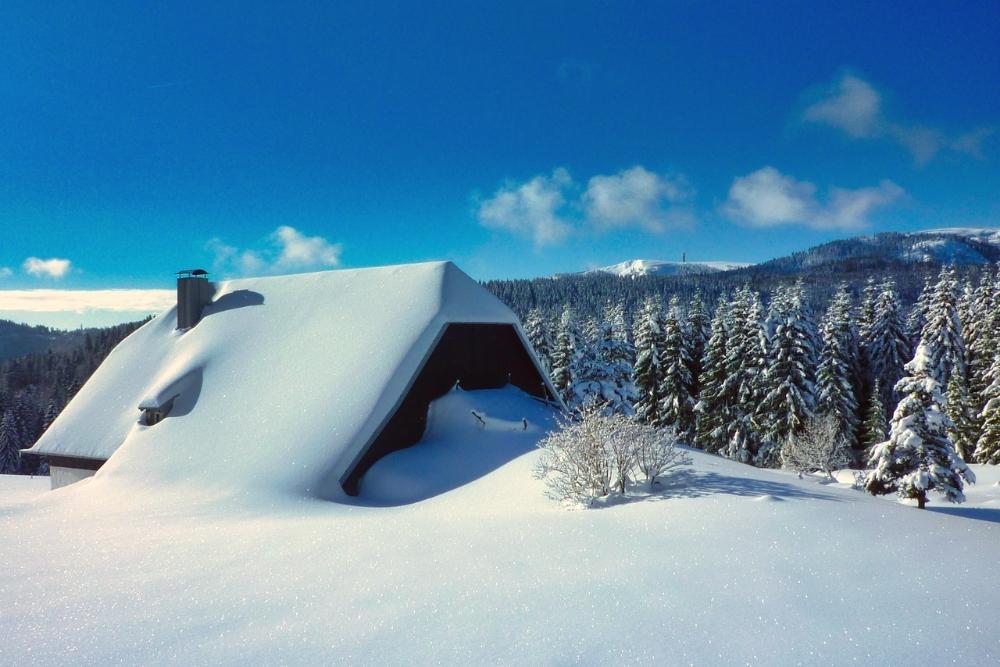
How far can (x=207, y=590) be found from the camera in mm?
6613

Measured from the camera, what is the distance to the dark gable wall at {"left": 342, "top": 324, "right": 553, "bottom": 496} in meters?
15.5

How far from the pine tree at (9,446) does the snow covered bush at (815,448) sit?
238 ft

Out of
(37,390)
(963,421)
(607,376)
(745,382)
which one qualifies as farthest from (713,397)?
(37,390)

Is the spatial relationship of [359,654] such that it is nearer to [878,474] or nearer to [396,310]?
[396,310]

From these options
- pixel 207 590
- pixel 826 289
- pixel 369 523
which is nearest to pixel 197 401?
pixel 369 523

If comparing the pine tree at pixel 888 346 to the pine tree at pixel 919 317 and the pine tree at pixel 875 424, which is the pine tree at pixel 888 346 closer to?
the pine tree at pixel 875 424

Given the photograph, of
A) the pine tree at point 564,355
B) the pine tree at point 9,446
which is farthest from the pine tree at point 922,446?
the pine tree at point 9,446

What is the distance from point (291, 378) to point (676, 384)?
3002cm

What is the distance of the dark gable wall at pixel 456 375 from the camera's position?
15477mm

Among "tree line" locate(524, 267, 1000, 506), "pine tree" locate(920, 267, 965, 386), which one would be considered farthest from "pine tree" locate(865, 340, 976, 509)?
"pine tree" locate(920, 267, 965, 386)

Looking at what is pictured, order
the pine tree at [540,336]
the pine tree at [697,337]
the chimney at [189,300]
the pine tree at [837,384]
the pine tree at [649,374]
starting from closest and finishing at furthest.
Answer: the chimney at [189,300] → the pine tree at [837,384] → the pine tree at [649,374] → the pine tree at [697,337] → the pine tree at [540,336]

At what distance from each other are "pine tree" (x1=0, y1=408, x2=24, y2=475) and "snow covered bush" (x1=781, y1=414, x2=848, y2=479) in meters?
72.4

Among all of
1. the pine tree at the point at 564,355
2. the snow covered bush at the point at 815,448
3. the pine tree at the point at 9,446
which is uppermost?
the pine tree at the point at 564,355

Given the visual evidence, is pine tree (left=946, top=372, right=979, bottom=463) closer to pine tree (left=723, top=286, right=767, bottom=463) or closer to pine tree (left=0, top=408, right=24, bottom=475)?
pine tree (left=723, top=286, right=767, bottom=463)
